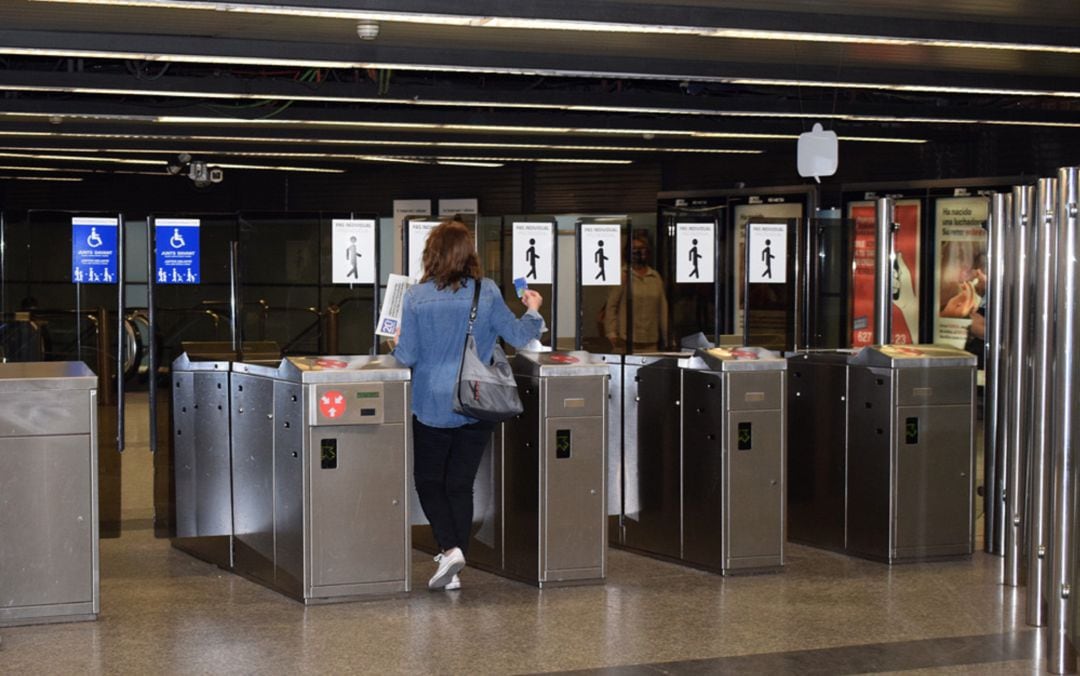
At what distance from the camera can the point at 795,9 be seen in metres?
5.66

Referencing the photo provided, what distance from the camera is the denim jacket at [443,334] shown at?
5.89m

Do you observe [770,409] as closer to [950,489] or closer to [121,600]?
[950,489]

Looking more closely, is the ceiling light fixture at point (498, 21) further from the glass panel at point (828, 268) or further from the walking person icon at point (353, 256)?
the glass panel at point (828, 268)

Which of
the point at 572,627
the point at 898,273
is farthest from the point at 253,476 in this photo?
the point at 898,273

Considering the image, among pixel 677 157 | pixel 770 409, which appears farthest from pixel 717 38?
pixel 677 157

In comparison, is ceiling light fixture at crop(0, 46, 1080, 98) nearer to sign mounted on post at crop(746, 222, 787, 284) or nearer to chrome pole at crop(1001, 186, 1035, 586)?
sign mounted on post at crop(746, 222, 787, 284)

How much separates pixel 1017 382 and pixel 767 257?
1.61 meters

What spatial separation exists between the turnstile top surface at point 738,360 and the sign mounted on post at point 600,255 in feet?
2.65

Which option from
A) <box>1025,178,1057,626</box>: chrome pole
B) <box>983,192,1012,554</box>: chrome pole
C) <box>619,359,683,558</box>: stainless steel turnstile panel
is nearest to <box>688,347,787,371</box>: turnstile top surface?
<box>619,359,683,558</box>: stainless steel turnstile panel

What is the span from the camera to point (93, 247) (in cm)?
722

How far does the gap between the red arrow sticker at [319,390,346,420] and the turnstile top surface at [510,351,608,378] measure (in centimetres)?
93

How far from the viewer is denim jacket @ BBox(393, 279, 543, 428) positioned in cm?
589

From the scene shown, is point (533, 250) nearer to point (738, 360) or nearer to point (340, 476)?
point (738, 360)

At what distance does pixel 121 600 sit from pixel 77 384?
103 centimetres
